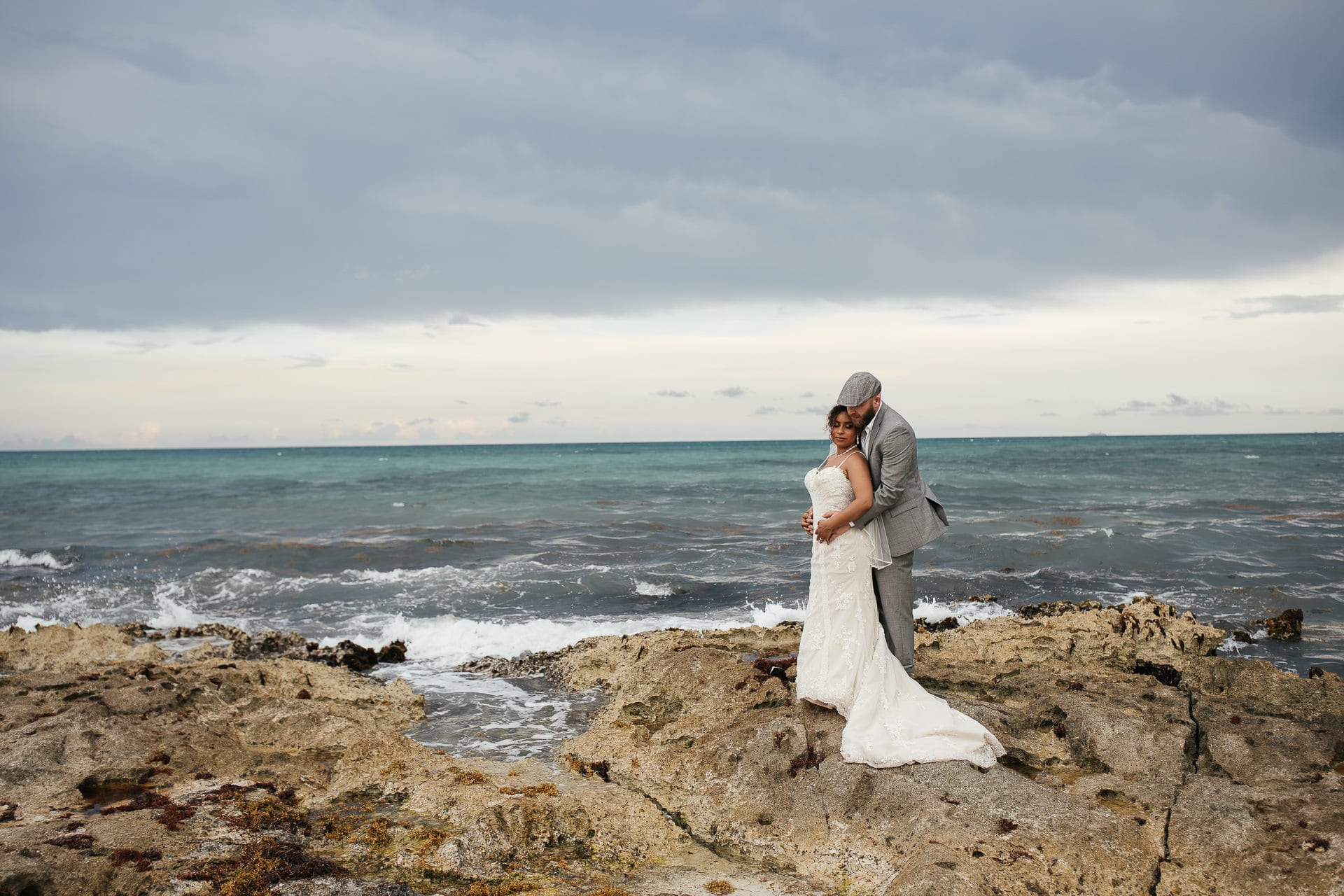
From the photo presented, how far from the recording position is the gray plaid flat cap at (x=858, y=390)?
5.28 m

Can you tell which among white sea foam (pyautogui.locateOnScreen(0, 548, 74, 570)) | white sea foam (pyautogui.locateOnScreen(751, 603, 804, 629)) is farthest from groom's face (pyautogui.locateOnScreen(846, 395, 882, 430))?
white sea foam (pyautogui.locateOnScreen(0, 548, 74, 570))

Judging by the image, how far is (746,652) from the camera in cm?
770

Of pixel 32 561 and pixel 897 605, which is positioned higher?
pixel 897 605

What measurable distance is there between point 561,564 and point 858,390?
11740 mm

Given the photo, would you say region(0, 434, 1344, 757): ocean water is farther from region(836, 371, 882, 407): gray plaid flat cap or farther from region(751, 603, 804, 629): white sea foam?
region(836, 371, 882, 407): gray plaid flat cap

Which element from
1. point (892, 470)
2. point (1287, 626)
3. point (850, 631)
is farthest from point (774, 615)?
point (892, 470)

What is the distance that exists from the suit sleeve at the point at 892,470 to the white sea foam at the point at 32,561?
17970 millimetres

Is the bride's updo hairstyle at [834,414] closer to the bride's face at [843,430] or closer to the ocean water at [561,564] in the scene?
the bride's face at [843,430]

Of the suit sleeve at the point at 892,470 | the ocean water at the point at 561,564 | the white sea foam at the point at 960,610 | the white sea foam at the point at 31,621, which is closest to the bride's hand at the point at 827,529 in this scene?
the suit sleeve at the point at 892,470

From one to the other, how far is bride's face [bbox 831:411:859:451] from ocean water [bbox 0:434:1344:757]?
3247mm

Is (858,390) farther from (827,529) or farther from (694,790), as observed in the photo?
(694,790)

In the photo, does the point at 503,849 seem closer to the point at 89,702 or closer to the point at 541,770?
the point at 541,770

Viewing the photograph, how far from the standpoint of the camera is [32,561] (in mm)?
17484

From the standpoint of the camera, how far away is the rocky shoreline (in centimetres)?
392
